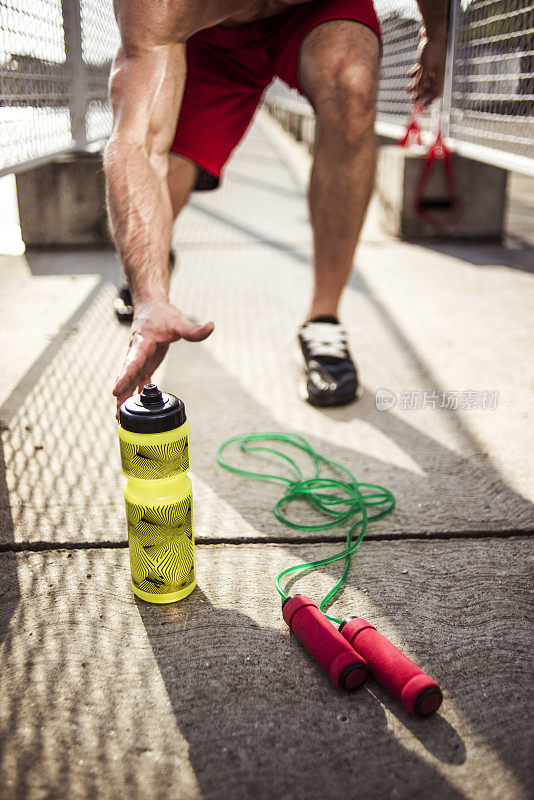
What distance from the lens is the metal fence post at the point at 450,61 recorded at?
423 cm

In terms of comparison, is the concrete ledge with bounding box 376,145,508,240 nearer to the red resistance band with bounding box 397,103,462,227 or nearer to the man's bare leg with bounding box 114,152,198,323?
the red resistance band with bounding box 397,103,462,227

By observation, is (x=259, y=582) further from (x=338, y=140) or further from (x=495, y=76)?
(x=495, y=76)

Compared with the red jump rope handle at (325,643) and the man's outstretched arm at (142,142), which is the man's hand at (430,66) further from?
the red jump rope handle at (325,643)

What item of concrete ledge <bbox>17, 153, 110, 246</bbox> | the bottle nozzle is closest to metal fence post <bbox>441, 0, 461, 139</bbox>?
concrete ledge <bbox>17, 153, 110, 246</bbox>

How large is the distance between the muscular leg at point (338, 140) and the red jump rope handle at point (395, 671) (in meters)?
1.42

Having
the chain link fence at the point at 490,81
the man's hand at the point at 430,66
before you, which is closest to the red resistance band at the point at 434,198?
the chain link fence at the point at 490,81

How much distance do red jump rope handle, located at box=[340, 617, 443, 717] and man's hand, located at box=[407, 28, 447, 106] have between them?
2.02 meters

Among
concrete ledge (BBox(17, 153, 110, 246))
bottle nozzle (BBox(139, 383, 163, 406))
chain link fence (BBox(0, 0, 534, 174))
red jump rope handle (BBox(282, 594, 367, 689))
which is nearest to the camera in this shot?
red jump rope handle (BBox(282, 594, 367, 689))

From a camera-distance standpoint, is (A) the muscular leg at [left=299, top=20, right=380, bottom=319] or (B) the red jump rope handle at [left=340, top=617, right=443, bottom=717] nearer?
(B) the red jump rope handle at [left=340, top=617, right=443, bottom=717]

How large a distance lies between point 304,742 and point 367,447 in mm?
1022

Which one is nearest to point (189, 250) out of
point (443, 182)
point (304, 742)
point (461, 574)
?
point (443, 182)

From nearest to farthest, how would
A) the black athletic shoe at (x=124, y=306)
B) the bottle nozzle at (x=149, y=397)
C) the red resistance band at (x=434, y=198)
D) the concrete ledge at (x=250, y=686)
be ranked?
1. the concrete ledge at (x=250, y=686)
2. the bottle nozzle at (x=149, y=397)
3. the black athletic shoe at (x=124, y=306)
4. the red resistance band at (x=434, y=198)

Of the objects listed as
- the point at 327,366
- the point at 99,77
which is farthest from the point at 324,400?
the point at 99,77

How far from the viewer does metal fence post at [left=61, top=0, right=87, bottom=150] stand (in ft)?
13.4
